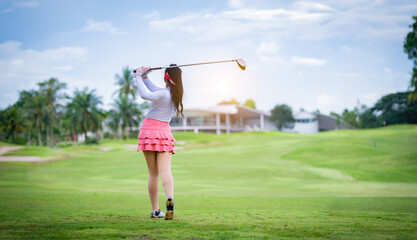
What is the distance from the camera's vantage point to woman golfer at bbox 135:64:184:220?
6195 mm

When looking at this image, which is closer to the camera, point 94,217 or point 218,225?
point 218,225

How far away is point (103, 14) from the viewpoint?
7062 cm

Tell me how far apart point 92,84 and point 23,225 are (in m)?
75.8

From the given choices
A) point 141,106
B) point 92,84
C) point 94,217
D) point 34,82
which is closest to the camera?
point 94,217

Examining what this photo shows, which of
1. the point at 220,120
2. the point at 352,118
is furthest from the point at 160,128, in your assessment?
the point at 352,118

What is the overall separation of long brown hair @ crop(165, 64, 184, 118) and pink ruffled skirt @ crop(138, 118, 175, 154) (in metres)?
0.39

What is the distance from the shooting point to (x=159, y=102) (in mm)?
6297

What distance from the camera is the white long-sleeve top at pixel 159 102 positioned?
20.4 feet

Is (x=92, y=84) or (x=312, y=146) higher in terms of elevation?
(x=92, y=84)

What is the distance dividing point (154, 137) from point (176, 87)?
2.95 feet

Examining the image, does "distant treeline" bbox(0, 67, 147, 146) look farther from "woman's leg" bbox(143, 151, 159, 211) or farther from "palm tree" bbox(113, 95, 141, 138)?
"woman's leg" bbox(143, 151, 159, 211)

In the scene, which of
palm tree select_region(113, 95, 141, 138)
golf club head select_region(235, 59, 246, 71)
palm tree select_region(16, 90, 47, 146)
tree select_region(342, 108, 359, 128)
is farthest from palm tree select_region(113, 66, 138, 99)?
golf club head select_region(235, 59, 246, 71)

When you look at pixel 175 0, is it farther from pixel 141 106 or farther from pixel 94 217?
pixel 94 217

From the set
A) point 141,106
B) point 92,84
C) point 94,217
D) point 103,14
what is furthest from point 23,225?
point 141,106
